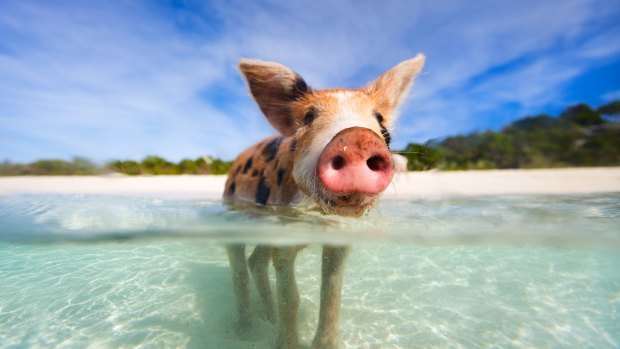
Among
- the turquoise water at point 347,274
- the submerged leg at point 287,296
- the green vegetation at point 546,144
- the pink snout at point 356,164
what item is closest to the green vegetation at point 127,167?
the turquoise water at point 347,274

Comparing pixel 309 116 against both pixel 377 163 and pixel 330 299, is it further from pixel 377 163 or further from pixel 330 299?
pixel 330 299

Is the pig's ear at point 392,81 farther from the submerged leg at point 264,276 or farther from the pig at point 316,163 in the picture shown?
the submerged leg at point 264,276

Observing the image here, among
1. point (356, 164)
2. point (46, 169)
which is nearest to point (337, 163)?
point (356, 164)

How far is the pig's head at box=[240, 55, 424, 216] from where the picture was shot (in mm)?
2727

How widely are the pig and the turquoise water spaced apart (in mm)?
358

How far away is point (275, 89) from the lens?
4137 mm

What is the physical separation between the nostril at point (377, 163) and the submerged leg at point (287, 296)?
1810 millimetres

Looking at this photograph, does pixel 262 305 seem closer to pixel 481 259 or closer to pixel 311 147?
pixel 311 147

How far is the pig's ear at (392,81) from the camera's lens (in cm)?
414

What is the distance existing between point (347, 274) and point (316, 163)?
470 centimetres

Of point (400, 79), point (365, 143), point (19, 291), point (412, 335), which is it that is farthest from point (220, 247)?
A: point (365, 143)

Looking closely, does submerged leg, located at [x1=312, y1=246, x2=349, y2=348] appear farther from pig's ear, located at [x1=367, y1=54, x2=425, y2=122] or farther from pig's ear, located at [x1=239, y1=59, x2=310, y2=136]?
pig's ear, located at [x1=367, y1=54, x2=425, y2=122]

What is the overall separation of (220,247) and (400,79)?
17.0 feet

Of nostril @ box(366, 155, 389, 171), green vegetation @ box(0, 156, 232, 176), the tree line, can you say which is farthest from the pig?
the tree line
